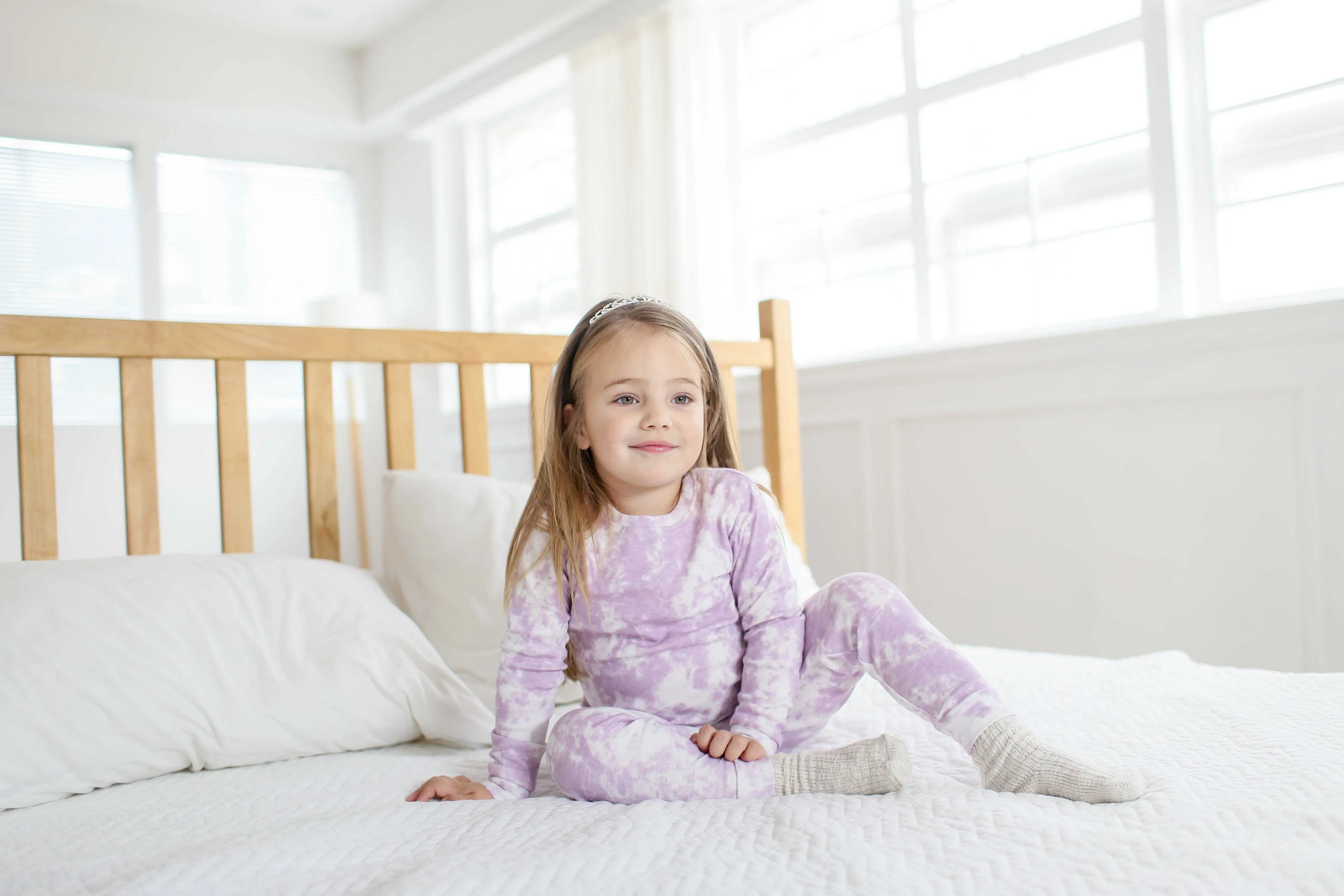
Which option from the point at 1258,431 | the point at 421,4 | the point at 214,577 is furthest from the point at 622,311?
the point at 421,4

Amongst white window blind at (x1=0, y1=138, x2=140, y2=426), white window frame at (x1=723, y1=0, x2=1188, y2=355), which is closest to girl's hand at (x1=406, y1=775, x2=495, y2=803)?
white window frame at (x1=723, y1=0, x2=1188, y2=355)

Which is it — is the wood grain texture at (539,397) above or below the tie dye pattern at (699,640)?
above

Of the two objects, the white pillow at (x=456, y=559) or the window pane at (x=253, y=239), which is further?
the window pane at (x=253, y=239)

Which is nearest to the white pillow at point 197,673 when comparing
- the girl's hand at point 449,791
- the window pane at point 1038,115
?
the girl's hand at point 449,791

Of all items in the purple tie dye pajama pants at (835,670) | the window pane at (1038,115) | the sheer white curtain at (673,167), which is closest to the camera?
the purple tie dye pajama pants at (835,670)

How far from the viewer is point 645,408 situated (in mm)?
1031

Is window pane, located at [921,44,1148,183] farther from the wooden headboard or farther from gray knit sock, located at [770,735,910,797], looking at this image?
gray knit sock, located at [770,735,910,797]

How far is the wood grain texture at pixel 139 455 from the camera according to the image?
129cm

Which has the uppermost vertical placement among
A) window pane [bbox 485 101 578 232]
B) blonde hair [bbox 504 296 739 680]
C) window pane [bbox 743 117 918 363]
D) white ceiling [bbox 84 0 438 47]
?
white ceiling [bbox 84 0 438 47]

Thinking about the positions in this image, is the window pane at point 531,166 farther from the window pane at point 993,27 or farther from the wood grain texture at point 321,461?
the wood grain texture at point 321,461

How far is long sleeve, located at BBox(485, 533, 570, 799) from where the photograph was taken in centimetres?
98

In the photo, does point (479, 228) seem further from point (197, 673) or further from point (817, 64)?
point (197, 673)

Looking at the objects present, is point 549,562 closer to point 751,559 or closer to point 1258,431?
point 751,559

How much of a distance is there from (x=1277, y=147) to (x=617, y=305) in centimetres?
150
